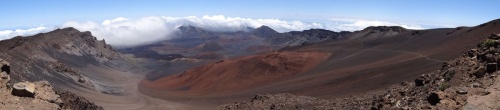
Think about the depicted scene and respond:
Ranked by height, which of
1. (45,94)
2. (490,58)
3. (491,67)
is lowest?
(45,94)

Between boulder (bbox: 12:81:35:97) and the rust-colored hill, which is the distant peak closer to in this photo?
the rust-colored hill

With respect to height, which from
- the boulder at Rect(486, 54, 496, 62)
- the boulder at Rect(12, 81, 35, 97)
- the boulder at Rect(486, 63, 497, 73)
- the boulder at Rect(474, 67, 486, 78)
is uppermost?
the boulder at Rect(486, 54, 496, 62)

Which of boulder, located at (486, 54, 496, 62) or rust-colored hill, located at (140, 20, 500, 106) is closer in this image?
boulder, located at (486, 54, 496, 62)

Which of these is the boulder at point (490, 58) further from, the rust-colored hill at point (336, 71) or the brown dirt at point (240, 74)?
the brown dirt at point (240, 74)

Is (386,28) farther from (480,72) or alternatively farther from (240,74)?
(480,72)

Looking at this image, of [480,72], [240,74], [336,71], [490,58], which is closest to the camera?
[480,72]

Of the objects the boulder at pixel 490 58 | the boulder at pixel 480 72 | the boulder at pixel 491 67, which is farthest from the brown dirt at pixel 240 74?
the boulder at pixel 491 67

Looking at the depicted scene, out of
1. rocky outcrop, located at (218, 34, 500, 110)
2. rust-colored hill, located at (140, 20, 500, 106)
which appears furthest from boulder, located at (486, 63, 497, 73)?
rust-colored hill, located at (140, 20, 500, 106)

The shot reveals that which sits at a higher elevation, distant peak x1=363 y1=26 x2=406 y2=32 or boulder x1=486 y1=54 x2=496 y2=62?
boulder x1=486 y1=54 x2=496 y2=62

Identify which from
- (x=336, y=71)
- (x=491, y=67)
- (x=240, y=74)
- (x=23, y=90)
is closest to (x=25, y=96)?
(x=23, y=90)

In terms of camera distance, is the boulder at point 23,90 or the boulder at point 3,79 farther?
the boulder at point 3,79

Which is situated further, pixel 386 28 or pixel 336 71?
pixel 386 28

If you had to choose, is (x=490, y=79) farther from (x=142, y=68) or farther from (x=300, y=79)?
(x=142, y=68)
